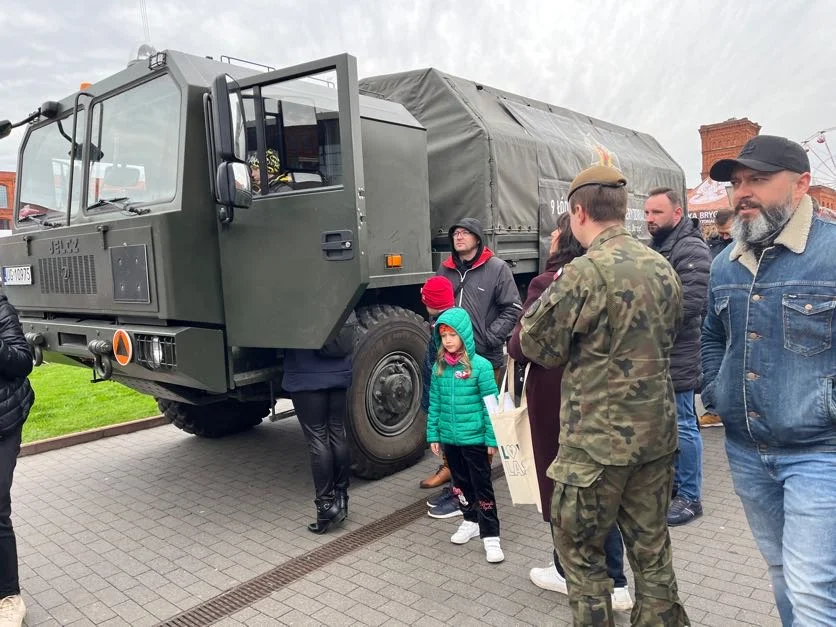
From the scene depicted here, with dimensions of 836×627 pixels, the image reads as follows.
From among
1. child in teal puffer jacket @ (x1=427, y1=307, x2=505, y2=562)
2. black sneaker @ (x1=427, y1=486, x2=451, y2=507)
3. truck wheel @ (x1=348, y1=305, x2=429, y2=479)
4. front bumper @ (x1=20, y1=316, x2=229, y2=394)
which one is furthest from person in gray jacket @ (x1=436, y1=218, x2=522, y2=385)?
front bumper @ (x1=20, y1=316, x2=229, y2=394)

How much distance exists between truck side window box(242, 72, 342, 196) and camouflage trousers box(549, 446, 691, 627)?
7.70 feet

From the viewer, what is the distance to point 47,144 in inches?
203

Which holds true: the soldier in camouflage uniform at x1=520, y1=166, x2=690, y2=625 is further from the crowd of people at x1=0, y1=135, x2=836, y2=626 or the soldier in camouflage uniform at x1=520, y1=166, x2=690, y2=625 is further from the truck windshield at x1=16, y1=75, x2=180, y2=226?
the truck windshield at x1=16, y1=75, x2=180, y2=226

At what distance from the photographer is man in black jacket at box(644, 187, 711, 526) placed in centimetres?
386

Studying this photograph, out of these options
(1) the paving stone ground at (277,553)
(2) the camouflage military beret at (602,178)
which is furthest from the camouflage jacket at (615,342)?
(1) the paving stone ground at (277,553)

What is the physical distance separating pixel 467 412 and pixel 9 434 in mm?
2248

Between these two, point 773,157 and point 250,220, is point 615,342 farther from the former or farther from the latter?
point 250,220

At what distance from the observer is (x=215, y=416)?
6.09 meters

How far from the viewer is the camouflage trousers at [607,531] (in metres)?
2.27

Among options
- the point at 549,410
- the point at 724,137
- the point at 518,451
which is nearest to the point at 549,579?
the point at 518,451

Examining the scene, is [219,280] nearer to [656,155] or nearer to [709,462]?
[709,462]

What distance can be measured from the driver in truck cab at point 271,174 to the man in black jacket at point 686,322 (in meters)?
2.21

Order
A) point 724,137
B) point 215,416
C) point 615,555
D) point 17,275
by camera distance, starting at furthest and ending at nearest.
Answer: point 724,137
point 215,416
point 17,275
point 615,555

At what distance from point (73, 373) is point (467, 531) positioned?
7.43m
